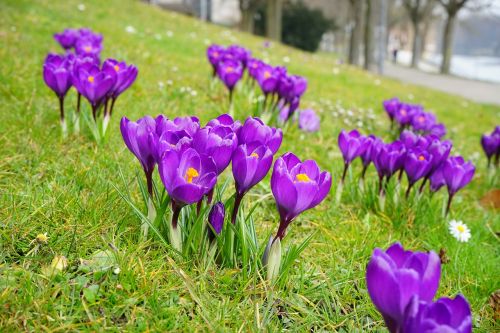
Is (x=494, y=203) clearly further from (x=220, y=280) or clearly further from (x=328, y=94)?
(x=328, y=94)

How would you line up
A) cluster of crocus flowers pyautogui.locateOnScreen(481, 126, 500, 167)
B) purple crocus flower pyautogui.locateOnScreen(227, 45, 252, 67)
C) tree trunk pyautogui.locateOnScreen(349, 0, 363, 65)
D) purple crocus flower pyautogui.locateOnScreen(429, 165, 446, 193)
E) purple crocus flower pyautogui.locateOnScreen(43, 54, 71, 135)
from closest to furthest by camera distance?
purple crocus flower pyautogui.locateOnScreen(43, 54, 71, 135) → purple crocus flower pyautogui.locateOnScreen(429, 165, 446, 193) → cluster of crocus flowers pyautogui.locateOnScreen(481, 126, 500, 167) → purple crocus flower pyautogui.locateOnScreen(227, 45, 252, 67) → tree trunk pyautogui.locateOnScreen(349, 0, 363, 65)

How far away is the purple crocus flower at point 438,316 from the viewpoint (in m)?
1.01

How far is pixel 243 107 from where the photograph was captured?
14.1 ft

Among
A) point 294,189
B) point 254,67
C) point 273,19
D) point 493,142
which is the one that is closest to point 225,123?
point 294,189

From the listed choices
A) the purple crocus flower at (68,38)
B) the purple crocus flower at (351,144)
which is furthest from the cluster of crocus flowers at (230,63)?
the purple crocus flower at (351,144)

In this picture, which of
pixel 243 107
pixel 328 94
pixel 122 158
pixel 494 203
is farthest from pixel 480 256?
pixel 328 94

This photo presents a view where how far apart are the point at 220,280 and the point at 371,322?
60cm

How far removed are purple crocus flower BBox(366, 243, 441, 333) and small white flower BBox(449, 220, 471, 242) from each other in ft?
5.22

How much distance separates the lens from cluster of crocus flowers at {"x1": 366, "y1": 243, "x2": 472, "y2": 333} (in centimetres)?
103

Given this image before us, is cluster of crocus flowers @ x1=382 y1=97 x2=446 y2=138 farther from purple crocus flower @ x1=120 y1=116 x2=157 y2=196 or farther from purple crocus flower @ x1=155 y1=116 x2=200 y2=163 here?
purple crocus flower @ x1=120 y1=116 x2=157 y2=196

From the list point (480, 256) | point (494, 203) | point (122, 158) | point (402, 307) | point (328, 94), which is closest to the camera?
point (402, 307)

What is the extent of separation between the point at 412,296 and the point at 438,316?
0.23ft

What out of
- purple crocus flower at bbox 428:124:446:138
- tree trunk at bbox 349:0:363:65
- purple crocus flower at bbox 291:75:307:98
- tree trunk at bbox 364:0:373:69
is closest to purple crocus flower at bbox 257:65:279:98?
purple crocus flower at bbox 291:75:307:98

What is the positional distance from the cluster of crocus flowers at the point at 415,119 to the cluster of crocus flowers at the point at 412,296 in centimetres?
315
